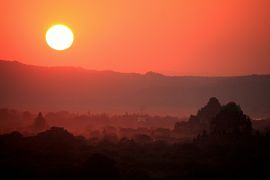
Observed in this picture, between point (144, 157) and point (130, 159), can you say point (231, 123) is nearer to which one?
point (144, 157)

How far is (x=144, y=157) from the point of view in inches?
2222

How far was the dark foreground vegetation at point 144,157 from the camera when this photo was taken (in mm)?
42438

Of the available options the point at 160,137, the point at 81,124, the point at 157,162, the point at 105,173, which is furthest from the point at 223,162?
the point at 81,124

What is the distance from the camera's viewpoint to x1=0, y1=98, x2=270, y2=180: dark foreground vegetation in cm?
4244

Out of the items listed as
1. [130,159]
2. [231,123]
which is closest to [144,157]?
[130,159]

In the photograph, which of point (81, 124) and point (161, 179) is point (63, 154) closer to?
point (161, 179)

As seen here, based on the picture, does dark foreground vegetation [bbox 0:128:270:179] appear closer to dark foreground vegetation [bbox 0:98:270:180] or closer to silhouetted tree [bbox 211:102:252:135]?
dark foreground vegetation [bbox 0:98:270:180]

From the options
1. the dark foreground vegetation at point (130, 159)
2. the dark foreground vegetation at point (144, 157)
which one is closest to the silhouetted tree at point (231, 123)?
the dark foreground vegetation at point (144, 157)

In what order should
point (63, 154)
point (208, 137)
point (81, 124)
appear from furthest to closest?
1. point (81, 124)
2. point (208, 137)
3. point (63, 154)

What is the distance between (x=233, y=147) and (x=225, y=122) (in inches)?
408

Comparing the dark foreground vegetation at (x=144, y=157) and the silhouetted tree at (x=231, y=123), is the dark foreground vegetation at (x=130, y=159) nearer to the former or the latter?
the dark foreground vegetation at (x=144, y=157)

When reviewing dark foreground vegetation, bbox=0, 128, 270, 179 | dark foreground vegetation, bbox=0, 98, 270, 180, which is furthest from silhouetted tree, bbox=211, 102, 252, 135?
dark foreground vegetation, bbox=0, 128, 270, 179

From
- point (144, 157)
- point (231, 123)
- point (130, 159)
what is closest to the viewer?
point (130, 159)

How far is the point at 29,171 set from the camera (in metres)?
41.9
